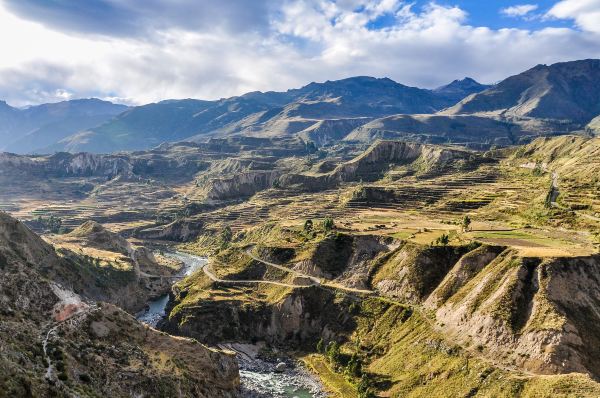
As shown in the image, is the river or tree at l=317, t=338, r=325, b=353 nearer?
the river

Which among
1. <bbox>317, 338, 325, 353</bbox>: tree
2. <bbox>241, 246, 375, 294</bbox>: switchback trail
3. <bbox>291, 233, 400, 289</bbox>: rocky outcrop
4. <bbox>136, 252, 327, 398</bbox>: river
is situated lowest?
<bbox>136, 252, 327, 398</bbox>: river

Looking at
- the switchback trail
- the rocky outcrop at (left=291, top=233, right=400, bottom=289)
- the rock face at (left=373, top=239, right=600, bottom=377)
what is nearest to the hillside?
the rock face at (left=373, top=239, right=600, bottom=377)

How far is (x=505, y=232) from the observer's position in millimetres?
148125

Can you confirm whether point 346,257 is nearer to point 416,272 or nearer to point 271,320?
point 416,272

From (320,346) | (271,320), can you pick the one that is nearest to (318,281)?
(271,320)

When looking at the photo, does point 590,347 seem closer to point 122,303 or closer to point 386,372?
point 386,372

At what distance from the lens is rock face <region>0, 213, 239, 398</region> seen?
227 feet

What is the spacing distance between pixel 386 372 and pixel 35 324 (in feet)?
247

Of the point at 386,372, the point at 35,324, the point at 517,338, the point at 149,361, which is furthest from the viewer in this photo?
the point at 386,372

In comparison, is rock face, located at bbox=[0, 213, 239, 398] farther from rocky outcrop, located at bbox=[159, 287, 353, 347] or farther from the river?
rocky outcrop, located at bbox=[159, 287, 353, 347]

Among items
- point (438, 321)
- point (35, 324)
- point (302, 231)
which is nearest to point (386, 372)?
point (438, 321)

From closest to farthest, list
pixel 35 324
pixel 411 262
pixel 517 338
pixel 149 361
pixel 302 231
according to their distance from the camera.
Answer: pixel 35 324, pixel 149 361, pixel 517 338, pixel 411 262, pixel 302 231

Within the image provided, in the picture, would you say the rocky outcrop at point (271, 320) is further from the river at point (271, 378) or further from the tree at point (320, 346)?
the river at point (271, 378)

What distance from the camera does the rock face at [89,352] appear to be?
227 ft
